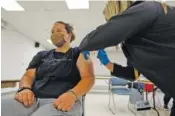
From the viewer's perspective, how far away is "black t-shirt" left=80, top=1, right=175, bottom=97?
976 mm

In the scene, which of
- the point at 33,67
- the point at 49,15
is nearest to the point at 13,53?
the point at 49,15

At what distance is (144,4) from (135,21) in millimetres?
103

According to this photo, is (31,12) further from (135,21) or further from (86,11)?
(135,21)

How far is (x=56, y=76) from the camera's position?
143cm

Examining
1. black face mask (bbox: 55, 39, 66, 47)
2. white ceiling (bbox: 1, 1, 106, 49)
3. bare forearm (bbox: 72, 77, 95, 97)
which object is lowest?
bare forearm (bbox: 72, 77, 95, 97)

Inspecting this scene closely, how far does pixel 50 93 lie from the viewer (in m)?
1.41

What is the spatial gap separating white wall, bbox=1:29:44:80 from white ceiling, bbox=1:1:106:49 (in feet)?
2.56

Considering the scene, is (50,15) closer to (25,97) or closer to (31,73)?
(31,73)

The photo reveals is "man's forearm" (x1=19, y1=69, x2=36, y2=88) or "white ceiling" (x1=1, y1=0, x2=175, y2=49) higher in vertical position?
"white ceiling" (x1=1, y1=0, x2=175, y2=49)

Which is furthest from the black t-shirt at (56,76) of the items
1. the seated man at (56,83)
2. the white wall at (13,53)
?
the white wall at (13,53)

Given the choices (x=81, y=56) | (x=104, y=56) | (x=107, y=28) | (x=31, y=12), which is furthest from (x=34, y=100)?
(x=31, y=12)

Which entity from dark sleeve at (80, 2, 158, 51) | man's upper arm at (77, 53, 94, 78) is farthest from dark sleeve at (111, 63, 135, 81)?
dark sleeve at (80, 2, 158, 51)

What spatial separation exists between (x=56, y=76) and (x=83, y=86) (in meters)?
0.21

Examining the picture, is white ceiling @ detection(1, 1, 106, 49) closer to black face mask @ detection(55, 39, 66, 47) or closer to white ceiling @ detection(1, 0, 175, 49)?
white ceiling @ detection(1, 0, 175, 49)
